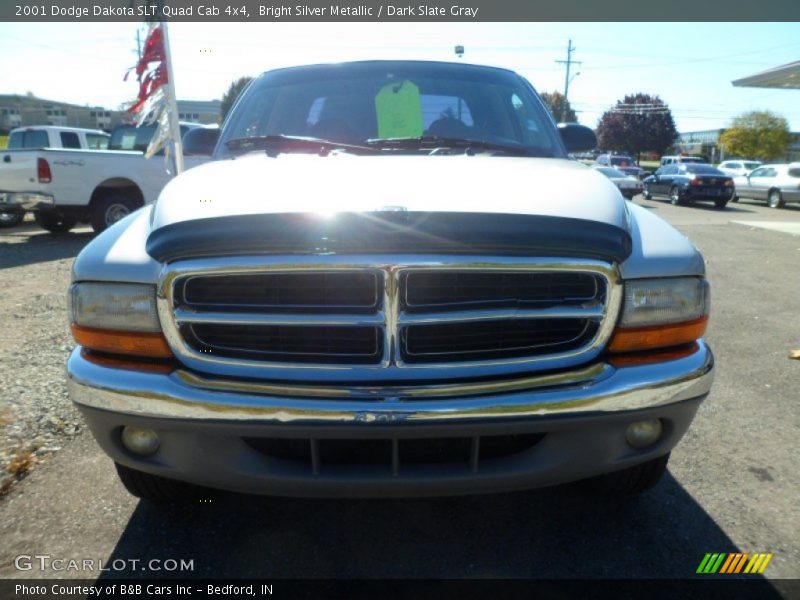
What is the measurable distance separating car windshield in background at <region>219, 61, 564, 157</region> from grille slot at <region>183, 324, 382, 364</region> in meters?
1.25

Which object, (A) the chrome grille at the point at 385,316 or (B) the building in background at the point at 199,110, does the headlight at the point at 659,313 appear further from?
(B) the building in background at the point at 199,110

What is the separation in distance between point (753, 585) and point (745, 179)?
23.6 m

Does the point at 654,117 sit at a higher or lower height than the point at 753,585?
higher

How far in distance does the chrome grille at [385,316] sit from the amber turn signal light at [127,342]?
0.05 meters

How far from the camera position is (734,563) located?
2.15 meters

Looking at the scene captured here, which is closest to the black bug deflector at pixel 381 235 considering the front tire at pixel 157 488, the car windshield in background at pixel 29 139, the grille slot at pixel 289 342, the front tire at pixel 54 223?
the grille slot at pixel 289 342

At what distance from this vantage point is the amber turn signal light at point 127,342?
1881 millimetres

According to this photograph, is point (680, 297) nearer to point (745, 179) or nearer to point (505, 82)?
point (505, 82)

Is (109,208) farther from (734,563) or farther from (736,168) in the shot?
(736,168)

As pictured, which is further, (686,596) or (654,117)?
(654,117)

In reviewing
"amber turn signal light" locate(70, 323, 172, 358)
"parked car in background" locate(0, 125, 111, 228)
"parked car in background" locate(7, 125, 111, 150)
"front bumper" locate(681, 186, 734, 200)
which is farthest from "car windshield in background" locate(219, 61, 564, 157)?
"front bumper" locate(681, 186, 734, 200)

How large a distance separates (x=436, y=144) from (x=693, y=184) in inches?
785

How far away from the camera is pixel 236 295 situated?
1895 millimetres

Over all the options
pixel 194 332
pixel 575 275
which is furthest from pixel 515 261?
pixel 194 332
